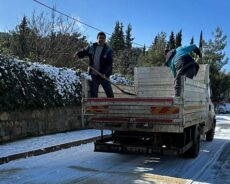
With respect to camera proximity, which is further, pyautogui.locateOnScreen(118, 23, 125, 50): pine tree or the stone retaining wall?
pyautogui.locateOnScreen(118, 23, 125, 50): pine tree

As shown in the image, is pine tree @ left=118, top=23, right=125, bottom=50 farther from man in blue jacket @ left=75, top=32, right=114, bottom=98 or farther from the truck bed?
the truck bed

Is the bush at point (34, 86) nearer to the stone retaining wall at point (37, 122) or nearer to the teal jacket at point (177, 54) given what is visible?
the stone retaining wall at point (37, 122)

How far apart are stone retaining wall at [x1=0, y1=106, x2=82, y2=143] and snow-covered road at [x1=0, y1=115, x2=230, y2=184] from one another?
1.63 meters

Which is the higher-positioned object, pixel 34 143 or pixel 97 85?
pixel 97 85

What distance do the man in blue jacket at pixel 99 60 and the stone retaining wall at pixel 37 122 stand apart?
2.72 metres

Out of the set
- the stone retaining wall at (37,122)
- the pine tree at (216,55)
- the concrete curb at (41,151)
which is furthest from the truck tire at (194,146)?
the pine tree at (216,55)

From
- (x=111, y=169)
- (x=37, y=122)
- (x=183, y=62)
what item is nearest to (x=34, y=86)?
(x=37, y=122)

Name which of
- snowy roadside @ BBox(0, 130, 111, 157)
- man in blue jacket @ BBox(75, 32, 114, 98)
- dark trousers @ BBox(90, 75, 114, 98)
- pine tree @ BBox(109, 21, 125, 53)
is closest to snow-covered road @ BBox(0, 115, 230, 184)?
snowy roadside @ BBox(0, 130, 111, 157)

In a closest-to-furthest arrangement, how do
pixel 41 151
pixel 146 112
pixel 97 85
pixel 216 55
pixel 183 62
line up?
pixel 146 112 → pixel 97 85 → pixel 41 151 → pixel 183 62 → pixel 216 55

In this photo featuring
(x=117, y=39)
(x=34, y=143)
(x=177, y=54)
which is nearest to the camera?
(x=177, y=54)

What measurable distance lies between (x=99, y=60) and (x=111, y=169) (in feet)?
8.64

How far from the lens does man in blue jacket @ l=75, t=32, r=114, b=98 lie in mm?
9047

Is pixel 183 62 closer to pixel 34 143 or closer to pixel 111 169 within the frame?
pixel 111 169

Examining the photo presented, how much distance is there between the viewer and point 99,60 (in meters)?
9.13
